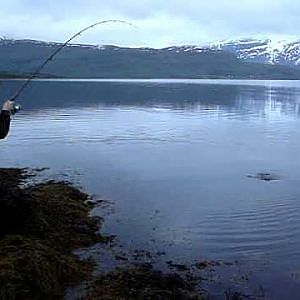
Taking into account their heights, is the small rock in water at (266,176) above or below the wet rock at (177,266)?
below

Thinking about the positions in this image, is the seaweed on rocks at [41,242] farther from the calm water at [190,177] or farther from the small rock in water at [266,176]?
the small rock in water at [266,176]

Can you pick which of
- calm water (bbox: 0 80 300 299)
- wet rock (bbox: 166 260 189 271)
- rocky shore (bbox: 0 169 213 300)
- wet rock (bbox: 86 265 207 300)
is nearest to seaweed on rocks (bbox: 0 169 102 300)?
rocky shore (bbox: 0 169 213 300)

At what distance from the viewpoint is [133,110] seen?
59625 millimetres

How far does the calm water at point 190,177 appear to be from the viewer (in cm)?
1383

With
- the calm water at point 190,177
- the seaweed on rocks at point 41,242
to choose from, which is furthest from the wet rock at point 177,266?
the seaweed on rocks at point 41,242

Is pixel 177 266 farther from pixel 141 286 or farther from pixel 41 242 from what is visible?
pixel 41 242

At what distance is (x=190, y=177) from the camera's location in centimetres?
2275

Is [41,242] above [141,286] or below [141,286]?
above

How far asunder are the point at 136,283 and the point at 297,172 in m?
14.7

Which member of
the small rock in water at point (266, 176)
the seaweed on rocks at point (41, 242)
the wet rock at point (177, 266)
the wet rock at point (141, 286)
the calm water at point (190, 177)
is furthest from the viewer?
the small rock in water at point (266, 176)

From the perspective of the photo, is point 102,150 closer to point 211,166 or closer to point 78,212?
point 211,166

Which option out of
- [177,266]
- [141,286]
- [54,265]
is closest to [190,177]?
[177,266]

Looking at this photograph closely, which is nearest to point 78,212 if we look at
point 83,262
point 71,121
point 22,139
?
point 83,262

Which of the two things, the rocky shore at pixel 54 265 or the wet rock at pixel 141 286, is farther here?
the wet rock at pixel 141 286
